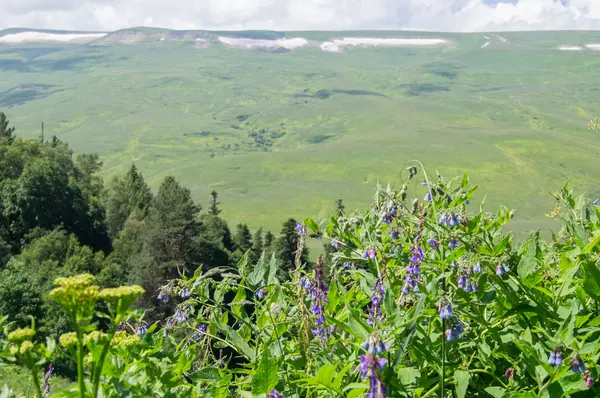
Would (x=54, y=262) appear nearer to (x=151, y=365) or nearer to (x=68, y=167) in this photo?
(x=68, y=167)

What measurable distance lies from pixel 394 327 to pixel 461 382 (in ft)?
1.58

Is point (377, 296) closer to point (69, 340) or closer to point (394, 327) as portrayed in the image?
point (394, 327)

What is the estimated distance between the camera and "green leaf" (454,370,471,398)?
7.75 ft

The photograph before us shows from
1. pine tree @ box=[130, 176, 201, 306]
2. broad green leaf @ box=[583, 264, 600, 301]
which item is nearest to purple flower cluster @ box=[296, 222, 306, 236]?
broad green leaf @ box=[583, 264, 600, 301]

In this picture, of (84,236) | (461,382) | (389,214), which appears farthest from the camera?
(84,236)

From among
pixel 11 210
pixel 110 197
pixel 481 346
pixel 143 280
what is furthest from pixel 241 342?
pixel 110 197

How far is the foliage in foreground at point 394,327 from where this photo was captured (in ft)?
6.42

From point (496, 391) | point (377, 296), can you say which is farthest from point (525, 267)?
point (377, 296)

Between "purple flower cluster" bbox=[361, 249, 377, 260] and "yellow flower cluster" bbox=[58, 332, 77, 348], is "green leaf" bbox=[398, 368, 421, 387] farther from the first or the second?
"yellow flower cluster" bbox=[58, 332, 77, 348]

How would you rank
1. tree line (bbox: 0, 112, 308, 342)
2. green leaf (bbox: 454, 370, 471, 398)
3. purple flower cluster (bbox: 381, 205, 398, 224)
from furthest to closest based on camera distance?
tree line (bbox: 0, 112, 308, 342)
purple flower cluster (bbox: 381, 205, 398, 224)
green leaf (bbox: 454, 370, 471, 398)

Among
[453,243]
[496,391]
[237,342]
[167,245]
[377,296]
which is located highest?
[453,243]

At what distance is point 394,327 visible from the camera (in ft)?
7.07

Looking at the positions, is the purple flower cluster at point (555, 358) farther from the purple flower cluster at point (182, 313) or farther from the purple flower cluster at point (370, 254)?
the purple flower cluster at point (182, 313)

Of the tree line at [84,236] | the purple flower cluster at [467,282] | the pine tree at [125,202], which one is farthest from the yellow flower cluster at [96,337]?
the pine tree at [125,202]
